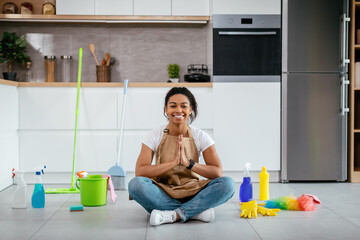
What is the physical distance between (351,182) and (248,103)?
1.04m

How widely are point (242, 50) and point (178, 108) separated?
1.38 metres

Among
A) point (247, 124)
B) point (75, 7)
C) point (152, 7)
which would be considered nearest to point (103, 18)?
point (75, 7)

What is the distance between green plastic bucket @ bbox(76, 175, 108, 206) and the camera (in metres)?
2.61

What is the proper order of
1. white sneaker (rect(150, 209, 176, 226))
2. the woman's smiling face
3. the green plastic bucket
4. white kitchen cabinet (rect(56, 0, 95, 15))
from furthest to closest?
white kitchen cabinet (rect(56, 0, 95, 15)), the green plastic bucket, the woman's smiling face, white sneaker (rect(150, 209, 176, 226))

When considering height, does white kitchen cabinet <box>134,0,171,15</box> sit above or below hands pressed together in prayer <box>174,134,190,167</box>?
above

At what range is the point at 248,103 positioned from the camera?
347 cm

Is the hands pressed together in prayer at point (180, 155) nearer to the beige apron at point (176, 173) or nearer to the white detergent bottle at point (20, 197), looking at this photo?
the beige apron at point (176, 173)

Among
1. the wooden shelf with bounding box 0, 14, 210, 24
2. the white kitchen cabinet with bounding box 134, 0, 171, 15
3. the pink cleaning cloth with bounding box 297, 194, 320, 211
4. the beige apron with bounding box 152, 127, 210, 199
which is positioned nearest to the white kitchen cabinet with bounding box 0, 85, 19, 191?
the wooden shelf with bounding box 0, 14, 210, 24

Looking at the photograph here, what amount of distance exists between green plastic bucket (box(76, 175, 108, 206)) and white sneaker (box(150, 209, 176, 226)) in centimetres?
59

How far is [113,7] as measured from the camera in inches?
145

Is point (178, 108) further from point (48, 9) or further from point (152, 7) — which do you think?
point (48, 9)

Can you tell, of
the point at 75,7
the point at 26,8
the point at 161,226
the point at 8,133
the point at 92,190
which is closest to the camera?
the point at 161,226

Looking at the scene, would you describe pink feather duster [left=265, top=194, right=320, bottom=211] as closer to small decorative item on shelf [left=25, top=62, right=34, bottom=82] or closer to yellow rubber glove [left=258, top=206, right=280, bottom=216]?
yellow rubber glove [left=258, top=206, right=280, bottom=216]

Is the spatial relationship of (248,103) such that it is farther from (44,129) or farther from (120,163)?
(44,129)
